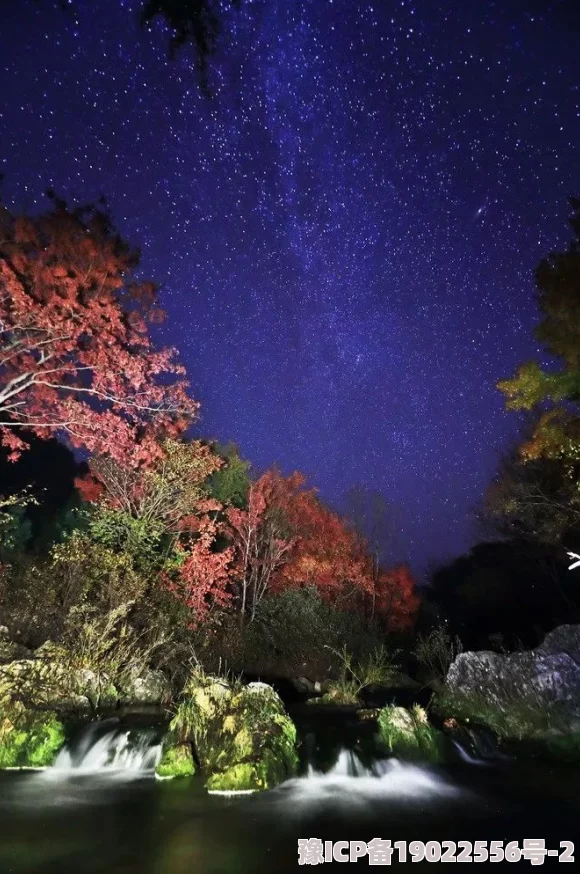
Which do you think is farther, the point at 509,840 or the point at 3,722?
the point at 3,722

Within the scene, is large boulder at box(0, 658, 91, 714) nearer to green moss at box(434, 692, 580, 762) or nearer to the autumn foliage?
the autumn foliage

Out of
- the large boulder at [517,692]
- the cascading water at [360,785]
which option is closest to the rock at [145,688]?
the cascading water at [360,785]

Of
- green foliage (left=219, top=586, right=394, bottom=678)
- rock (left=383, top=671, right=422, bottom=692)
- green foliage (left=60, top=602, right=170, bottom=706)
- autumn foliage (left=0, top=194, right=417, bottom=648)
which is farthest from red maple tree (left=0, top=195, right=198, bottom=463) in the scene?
rock (left=383, top=671, right=422, bottom=692)

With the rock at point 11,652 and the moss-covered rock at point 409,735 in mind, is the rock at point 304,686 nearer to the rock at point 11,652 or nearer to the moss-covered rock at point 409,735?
the moss-covered rock at point 409,735

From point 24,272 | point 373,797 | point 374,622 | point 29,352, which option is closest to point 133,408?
point 29,352

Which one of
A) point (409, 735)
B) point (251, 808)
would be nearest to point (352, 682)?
point (409, 735)

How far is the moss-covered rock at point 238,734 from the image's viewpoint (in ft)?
23.5

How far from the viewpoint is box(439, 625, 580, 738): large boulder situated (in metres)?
10.2

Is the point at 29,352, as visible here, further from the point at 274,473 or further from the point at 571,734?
the point at 571,734

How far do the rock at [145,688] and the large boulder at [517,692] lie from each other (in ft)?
20.5

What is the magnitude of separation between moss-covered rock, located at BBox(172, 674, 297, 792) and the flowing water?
0.24 metres

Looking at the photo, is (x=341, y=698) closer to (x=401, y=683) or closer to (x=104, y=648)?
(x=401, y=683)

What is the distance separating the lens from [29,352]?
1092 centimetres

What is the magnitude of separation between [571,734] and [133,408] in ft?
35.1
